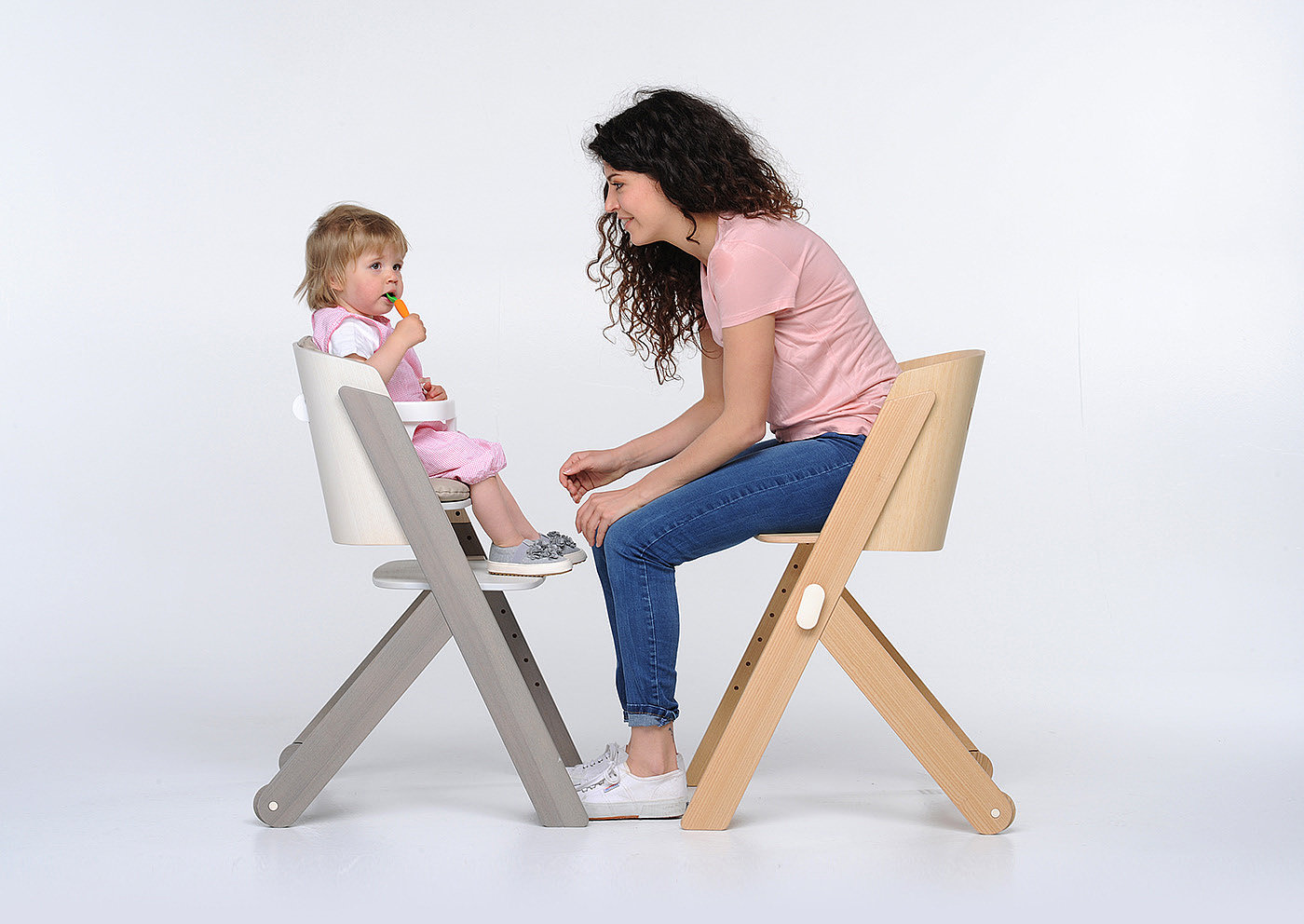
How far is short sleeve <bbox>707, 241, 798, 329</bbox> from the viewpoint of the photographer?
2350 millimetres

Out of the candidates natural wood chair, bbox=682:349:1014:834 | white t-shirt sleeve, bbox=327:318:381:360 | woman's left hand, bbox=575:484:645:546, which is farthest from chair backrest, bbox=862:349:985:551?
white t-shirt sleeve, bbox=327:318:381:360

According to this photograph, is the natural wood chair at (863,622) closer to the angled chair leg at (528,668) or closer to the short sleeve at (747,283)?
the short sleeve at (747,283)

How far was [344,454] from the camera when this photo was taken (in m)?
2.29

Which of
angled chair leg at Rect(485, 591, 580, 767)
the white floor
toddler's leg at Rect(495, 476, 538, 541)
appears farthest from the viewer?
angled chair leg at Rect(485, 591, 580, 767)

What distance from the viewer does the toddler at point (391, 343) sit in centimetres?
244

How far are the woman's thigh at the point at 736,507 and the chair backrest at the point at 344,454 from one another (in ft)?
1.21

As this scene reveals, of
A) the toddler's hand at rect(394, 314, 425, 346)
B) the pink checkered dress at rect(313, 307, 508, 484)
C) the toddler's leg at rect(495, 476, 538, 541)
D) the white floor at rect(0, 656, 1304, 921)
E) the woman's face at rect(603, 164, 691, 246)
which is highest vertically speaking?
the woman's face at rect(603, 164, 691, 246)

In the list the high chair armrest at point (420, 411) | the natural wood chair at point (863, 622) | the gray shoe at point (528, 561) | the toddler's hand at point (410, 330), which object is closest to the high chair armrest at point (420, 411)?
the high chair armrest at point (420, 411)

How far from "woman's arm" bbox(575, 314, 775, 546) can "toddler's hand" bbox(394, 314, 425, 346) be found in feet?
1.33

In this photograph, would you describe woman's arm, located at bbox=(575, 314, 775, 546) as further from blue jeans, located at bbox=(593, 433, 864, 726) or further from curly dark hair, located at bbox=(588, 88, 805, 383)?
curly dark hair, located at bbox=(588, 88, 805, 383)

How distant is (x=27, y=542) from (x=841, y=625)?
2.50 metres

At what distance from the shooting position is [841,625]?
2.31 meters

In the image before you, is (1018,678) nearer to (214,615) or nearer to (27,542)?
(214,615)

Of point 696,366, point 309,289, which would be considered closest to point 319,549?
point 696,366
